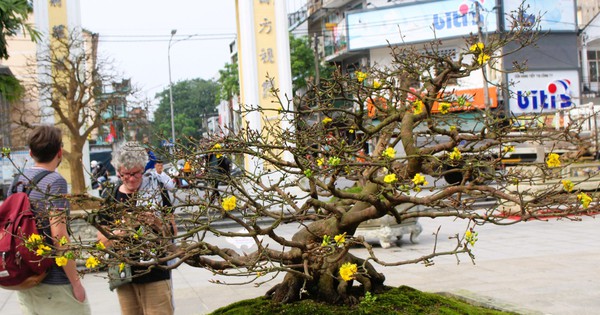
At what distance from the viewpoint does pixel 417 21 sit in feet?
105

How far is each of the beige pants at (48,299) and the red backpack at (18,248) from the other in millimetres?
97

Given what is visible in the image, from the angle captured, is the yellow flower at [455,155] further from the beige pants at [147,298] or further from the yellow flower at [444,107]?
the beige pants at [147,298]

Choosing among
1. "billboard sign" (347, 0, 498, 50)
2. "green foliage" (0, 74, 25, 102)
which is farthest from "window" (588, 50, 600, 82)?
"green foliage" (0, 74, 25, 102)

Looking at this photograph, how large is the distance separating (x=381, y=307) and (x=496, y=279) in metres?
4.19

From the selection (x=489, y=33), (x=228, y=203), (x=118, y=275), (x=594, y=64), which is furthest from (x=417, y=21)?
(x=228, y=203)

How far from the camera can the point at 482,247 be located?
10.5 m

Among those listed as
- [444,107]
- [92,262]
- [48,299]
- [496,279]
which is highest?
[444,107]

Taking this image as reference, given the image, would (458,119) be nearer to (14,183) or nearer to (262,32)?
(14,183)

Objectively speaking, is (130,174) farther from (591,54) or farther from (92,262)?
(591,54)

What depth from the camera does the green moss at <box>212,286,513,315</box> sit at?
12.4 feet

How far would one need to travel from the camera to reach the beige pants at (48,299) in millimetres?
3455

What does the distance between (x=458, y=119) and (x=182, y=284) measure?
17.6ft

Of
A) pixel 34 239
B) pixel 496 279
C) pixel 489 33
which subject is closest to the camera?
pixel 34 239

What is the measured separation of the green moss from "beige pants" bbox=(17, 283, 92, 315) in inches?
39.5
